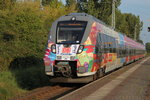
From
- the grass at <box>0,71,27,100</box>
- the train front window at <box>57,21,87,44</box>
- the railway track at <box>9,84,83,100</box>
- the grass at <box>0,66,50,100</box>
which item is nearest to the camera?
the railway track at <box>9,84,83,100</box>

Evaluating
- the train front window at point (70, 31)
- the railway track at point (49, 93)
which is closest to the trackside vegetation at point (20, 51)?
the railway track at point (49, 93)

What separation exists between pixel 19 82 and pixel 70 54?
13.0ft

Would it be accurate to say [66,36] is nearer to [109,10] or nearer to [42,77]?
[42,77]

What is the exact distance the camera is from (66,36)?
1347 cm

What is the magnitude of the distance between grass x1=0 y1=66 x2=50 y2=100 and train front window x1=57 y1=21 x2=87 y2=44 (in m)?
3.34

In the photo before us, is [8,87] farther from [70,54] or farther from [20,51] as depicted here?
[20,51]

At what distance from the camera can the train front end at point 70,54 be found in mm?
12728

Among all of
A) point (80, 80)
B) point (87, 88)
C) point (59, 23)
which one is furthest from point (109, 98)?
point (59, 23)

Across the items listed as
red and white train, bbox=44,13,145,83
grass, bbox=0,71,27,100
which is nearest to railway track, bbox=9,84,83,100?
red and white train, bbox=44,13,145,83

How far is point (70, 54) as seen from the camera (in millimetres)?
12797

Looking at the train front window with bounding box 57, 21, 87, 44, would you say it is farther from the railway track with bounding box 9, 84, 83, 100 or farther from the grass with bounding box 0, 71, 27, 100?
the grass with bounding box 0, 71, 27, 100

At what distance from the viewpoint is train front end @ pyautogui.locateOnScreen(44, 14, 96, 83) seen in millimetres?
12728

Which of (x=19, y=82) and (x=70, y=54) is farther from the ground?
(x=70, y=54)

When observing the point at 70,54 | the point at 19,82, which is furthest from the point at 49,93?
the point at 19,82
